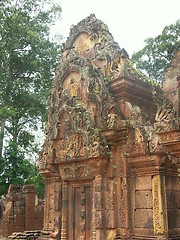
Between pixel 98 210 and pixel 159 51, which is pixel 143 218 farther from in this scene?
pixel 159 51

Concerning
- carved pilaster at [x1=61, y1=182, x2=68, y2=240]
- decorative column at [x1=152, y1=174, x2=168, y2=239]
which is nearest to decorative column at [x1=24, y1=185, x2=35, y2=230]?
carved pilaster at [x1=61, y1=182, x2=68, y2=240]

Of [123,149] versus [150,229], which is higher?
[123,149]

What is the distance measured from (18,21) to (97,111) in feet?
42.8

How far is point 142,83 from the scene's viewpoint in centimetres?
896

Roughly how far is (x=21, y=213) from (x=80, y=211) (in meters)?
6.23

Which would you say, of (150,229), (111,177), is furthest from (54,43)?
(150,229)

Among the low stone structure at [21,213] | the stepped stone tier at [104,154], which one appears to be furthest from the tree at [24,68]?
the stepped stone tier at [104,154]

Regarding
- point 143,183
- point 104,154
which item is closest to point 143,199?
point 143,183

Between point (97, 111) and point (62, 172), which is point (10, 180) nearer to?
point (62, 172)

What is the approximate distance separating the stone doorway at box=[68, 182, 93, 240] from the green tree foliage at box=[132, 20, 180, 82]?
47.4ft

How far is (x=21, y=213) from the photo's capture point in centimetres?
1427

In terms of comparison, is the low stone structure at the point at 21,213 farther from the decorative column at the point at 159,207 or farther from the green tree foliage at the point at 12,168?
the decorative column at the point at 159,207

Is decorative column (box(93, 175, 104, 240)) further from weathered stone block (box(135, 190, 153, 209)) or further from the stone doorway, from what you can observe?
weathered stone block (box(135, 190, 153, 209))

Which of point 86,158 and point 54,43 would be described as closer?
point 86,158
